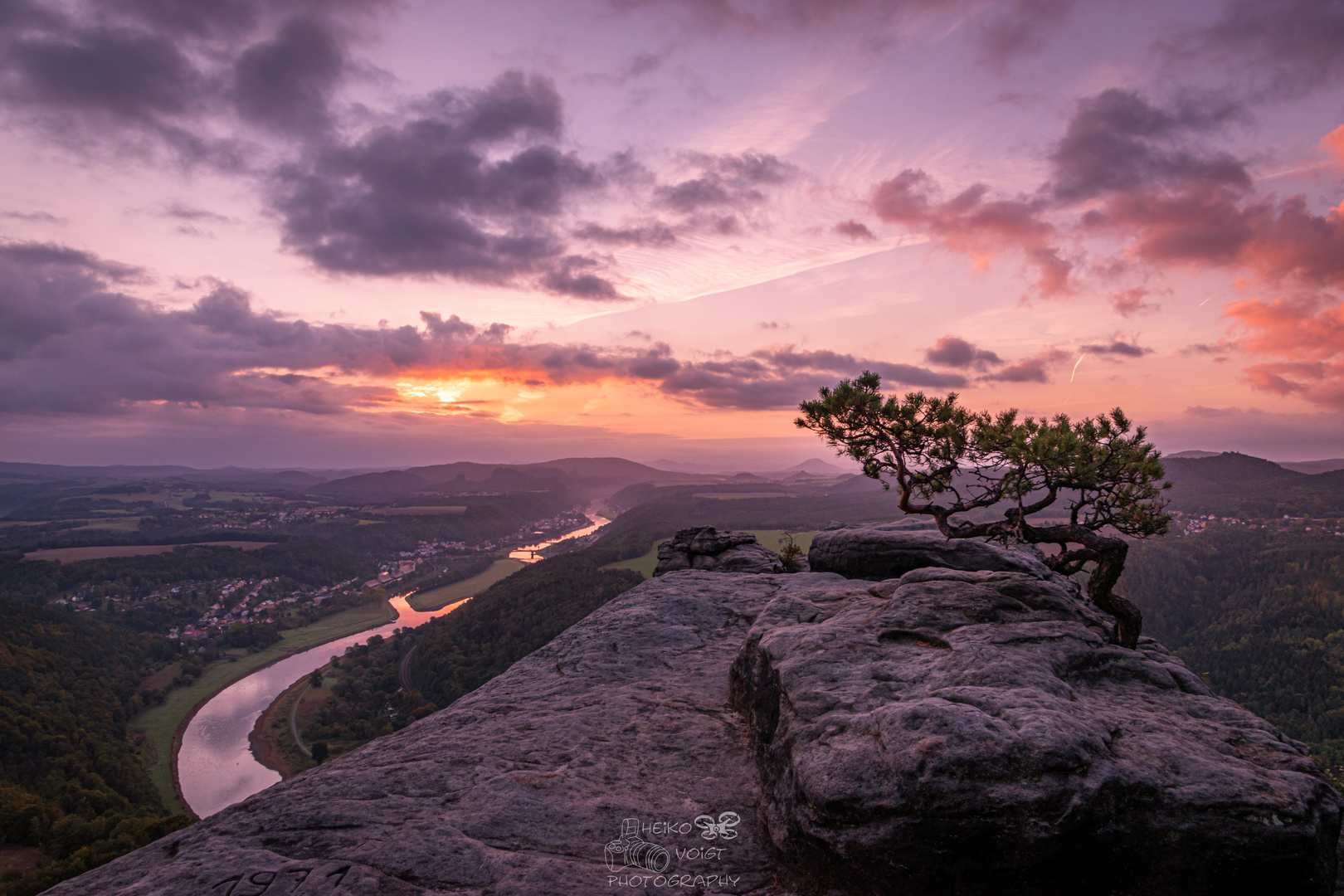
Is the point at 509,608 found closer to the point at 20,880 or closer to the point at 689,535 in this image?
the point at 20,880

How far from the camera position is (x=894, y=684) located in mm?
9875

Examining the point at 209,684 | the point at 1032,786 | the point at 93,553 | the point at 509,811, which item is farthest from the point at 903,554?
the point at 93,553

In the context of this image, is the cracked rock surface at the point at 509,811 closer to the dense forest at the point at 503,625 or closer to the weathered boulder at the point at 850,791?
the weathered boulder at the point at 850,791

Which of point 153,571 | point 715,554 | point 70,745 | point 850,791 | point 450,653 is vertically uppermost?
point 850,791

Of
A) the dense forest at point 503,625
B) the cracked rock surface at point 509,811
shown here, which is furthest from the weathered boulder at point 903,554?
the dense forest at point 503,625

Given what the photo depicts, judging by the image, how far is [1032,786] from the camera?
7.01m

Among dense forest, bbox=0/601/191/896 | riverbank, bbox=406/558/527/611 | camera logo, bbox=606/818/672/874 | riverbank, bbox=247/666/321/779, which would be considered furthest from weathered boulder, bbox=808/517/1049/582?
riverbank, bbox=406/558/527/611

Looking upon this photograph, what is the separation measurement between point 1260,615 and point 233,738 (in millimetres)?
224368

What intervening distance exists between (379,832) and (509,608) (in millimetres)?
102023

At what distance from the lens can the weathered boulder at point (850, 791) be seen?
271 inches

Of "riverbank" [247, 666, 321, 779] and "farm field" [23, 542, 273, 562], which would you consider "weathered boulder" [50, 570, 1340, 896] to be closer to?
"riverbank" [247, 666, 321, 779]

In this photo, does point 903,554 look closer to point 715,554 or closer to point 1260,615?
point 715,554

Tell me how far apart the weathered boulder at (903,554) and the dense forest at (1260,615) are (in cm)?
9740

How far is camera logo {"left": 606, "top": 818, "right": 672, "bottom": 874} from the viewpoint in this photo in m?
8.42
